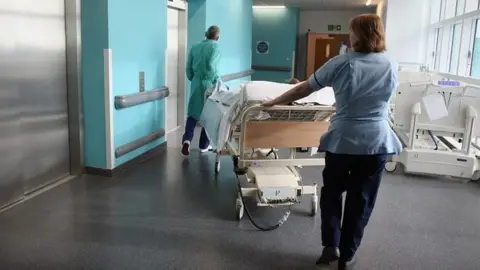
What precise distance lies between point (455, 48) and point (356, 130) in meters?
6.61

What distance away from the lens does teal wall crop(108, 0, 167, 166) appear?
4590 mm

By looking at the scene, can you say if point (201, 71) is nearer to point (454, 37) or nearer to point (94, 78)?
point (94, 78)

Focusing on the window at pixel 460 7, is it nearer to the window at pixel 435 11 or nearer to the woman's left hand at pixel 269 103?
the window at pixel 435 11

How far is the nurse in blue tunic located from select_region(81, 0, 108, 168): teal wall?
2326 mm

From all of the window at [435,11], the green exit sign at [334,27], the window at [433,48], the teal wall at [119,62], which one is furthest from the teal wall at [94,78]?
the green exit sign at [334,27]

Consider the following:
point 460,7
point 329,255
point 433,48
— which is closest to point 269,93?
point 329,255

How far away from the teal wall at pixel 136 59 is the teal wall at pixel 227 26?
1.64 m

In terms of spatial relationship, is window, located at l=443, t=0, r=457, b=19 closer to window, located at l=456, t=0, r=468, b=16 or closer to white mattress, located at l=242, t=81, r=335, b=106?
window, located at l=456, t=0, r=468, b=16

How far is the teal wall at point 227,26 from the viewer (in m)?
7.20

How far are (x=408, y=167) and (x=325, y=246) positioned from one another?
267cm

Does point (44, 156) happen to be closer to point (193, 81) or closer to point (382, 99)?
point (193, 81)

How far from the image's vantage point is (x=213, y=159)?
18.3 ft

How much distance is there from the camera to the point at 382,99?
2.67m

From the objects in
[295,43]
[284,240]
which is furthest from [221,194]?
[295,43]
